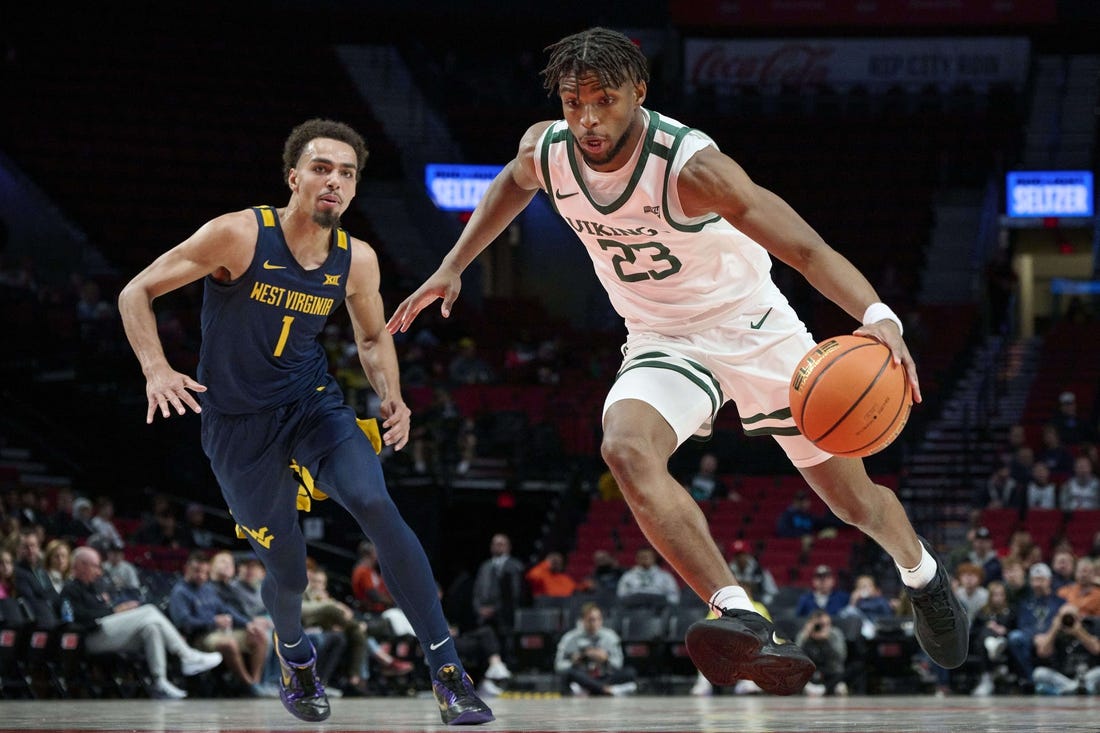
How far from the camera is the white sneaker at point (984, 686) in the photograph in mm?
11695

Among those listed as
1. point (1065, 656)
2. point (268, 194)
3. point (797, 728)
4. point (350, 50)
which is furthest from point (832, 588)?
point (350, 50)

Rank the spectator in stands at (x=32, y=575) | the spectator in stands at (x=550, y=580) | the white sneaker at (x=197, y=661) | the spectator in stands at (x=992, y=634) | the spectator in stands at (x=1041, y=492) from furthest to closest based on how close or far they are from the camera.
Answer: the spectator in stands at (x=1041, y=492) < the spectator in stands at (x=550, y=580) < the spectator in stands at (x=992, y=634) < the white sneaker at (x=197, y=661) < the spectator in stands at (x=32, y=575)

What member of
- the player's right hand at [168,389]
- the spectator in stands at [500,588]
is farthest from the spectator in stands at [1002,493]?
the player's right hand at [168,389]

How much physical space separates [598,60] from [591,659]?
8.66 m

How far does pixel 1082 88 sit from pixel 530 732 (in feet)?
85.5

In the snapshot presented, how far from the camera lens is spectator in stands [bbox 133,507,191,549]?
14367mm

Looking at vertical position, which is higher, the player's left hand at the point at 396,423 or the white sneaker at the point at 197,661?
the player's left hand at the point at 396,423

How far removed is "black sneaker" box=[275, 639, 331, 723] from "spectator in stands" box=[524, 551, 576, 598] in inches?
332

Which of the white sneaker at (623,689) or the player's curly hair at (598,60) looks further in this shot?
the white sneaker at (623,689)

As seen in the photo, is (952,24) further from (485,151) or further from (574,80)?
(574,80)

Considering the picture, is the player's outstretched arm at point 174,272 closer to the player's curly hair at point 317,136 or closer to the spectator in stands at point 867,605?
the player's curly hair at point 317,136

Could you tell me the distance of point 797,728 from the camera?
4.55 meters

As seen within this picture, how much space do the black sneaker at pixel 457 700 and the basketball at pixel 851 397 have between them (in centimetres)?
153

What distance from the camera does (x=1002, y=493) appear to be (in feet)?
51.9
